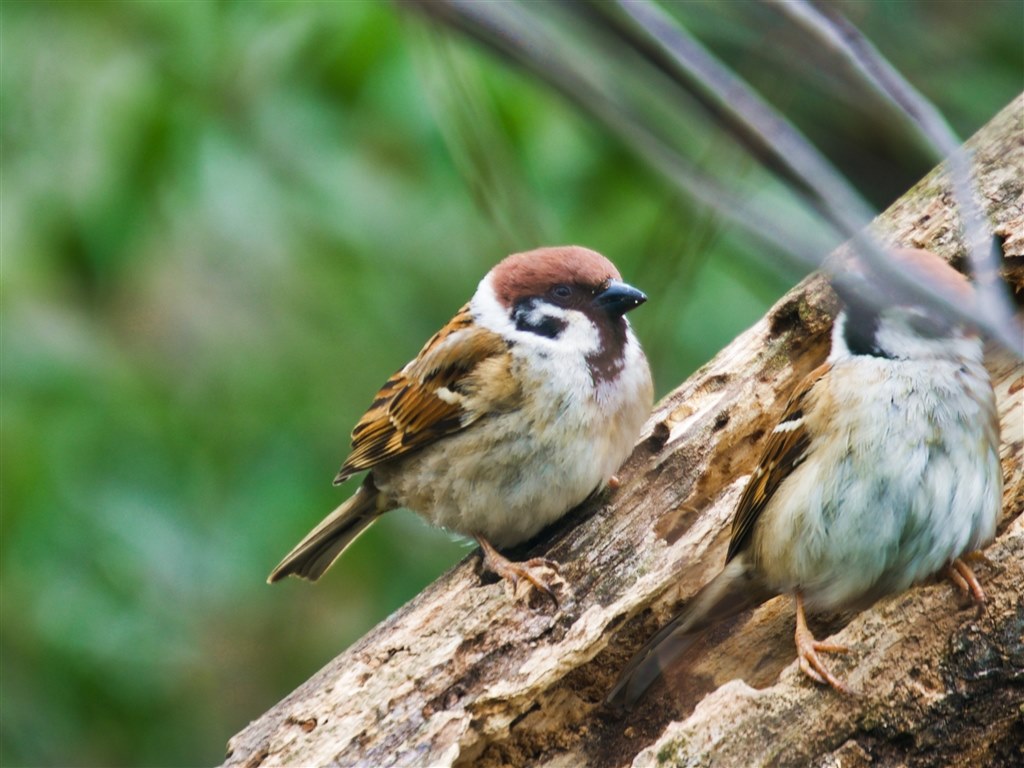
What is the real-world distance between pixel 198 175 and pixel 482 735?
6.21 feet

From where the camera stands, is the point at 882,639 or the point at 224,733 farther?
the point at 224,733

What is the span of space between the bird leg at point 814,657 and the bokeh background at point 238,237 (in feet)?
2.64

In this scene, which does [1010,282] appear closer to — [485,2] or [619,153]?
[619,153]

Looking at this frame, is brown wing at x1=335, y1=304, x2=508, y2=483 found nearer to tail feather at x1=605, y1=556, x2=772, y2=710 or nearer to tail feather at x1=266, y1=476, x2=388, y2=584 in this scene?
tail feather at x1=266, y1=476, x2=388, y2=584

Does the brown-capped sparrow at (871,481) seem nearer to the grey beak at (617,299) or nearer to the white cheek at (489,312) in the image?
the grey beak at (617,299)

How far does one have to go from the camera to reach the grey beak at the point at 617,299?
327cm

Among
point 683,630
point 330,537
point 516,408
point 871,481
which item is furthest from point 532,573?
point 330,537

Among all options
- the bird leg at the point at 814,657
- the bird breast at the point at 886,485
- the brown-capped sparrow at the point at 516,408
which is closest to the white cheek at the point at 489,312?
the brown-capped sparrow at the point at 516,408

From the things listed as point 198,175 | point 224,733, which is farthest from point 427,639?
point 224,733

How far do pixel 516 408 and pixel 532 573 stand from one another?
22.7 inches

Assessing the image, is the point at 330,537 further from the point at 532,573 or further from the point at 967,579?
the point at 967,579

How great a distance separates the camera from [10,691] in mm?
4105

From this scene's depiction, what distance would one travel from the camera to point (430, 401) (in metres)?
3.42

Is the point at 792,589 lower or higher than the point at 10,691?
lower
